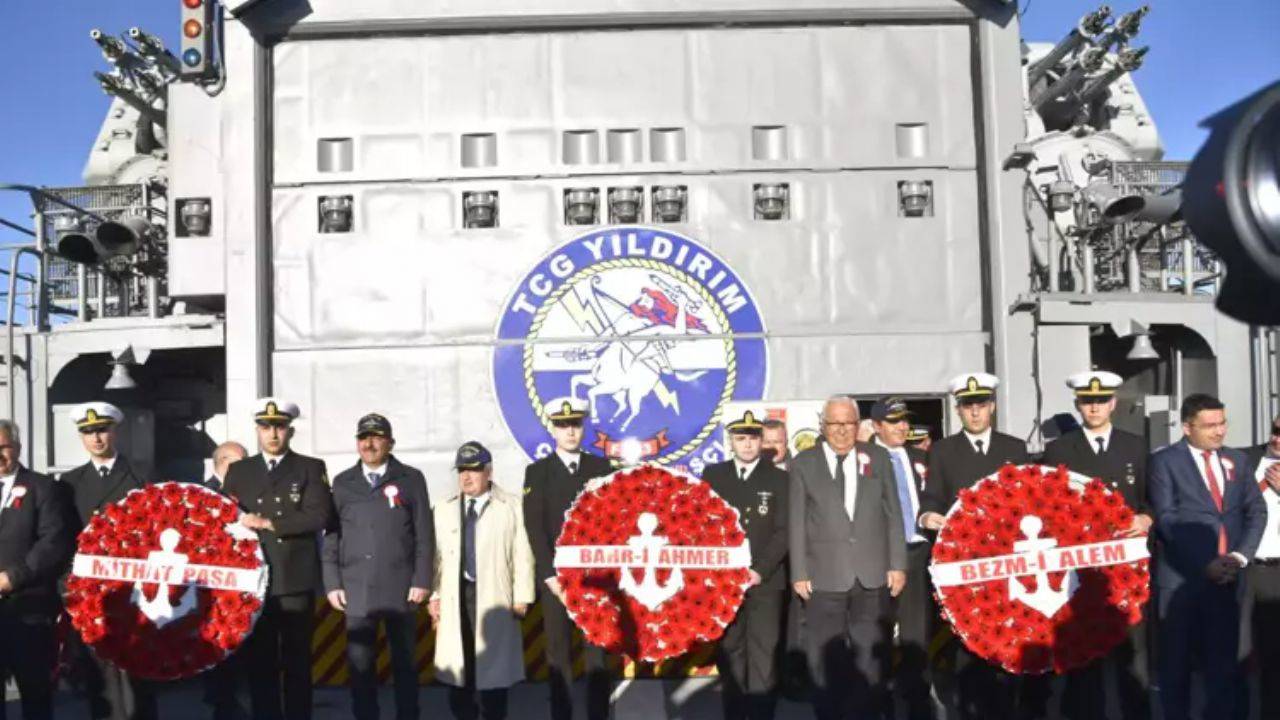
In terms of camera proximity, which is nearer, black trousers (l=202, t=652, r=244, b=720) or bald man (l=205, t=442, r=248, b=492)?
black trousers (l=202, t=652, r=244, b=720)

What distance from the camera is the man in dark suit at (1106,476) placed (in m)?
6.32

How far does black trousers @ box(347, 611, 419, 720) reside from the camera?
6.66 m

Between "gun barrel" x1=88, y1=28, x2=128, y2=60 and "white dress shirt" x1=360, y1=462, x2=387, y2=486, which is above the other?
"gun barrel" x1=88, y1=28, x2=128, y2=60

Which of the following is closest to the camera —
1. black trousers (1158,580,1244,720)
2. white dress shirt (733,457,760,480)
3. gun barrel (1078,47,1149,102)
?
black trousers (1158,580,1244,720)

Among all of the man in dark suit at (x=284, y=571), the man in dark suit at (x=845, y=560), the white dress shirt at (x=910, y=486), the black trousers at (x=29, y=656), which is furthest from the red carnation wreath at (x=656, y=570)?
the black trousers at (x=29, y=656)

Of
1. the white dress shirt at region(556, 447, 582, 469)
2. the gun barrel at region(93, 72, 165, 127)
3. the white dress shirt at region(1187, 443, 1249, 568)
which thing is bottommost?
the white dress shirt at region(1187, 443, 1249, 568)

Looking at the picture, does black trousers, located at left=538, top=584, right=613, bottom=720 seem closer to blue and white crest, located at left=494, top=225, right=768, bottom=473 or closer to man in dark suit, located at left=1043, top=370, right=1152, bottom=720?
man in dark suit, located at left=1043, top=370, right=1152, bottom=720

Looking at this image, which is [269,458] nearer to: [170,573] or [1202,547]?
[170,573]

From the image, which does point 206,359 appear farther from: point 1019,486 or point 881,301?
point 1019,486

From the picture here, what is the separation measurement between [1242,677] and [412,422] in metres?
6.36

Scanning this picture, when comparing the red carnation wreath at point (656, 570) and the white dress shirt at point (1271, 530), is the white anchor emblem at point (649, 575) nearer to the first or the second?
the red carnation wreath at point (656, 570)

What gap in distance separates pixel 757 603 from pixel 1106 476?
6.75 feet

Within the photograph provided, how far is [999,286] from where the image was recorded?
32.3 ft

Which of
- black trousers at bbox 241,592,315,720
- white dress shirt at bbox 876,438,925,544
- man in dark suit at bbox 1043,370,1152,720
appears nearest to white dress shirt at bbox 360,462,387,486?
black trousers at bbox 241,592,315,720
